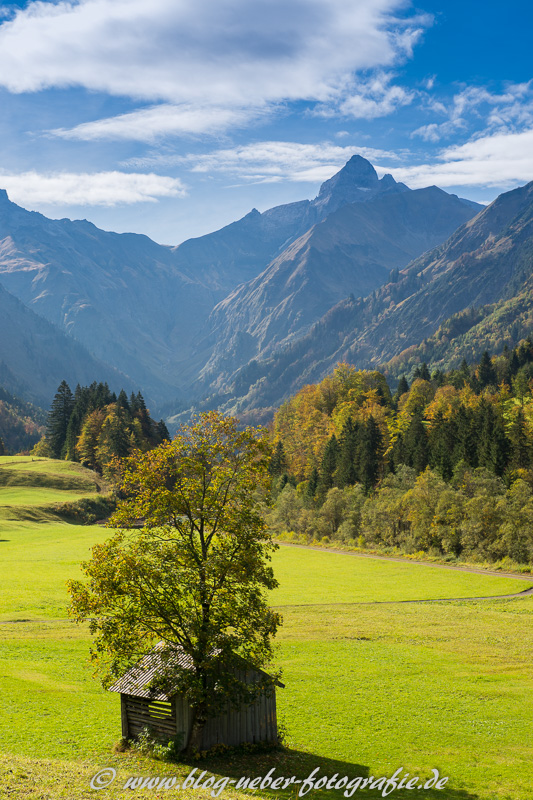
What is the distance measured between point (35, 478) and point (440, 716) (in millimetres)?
129272

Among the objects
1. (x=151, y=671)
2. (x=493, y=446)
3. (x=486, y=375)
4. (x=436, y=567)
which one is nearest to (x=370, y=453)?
(x=493, y=446)

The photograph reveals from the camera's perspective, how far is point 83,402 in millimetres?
186000

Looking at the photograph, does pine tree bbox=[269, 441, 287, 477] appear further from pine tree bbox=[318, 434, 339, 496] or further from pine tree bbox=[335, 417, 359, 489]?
pine tree bbox=[335, 417, 359, 489]

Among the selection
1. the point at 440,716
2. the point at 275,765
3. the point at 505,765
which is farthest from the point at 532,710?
the point at 275,765

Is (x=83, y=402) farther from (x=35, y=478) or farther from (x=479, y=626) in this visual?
(x=479, y=626)

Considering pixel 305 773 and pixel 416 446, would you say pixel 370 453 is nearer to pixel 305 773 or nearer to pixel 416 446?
pixel 416 446

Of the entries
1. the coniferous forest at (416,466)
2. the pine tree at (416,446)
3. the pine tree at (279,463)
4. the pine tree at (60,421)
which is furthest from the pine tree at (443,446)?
the pine tree at (60,421)

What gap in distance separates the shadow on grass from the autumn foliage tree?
177cm

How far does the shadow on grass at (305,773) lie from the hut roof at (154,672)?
10.0 ft

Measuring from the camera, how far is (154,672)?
2634cm

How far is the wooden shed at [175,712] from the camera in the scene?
2638 cm

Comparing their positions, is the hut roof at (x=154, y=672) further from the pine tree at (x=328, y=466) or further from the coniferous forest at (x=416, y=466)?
the pine tree at (x=328, y=466)

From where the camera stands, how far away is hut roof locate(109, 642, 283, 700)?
26.0m

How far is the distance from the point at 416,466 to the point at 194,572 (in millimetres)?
102876
